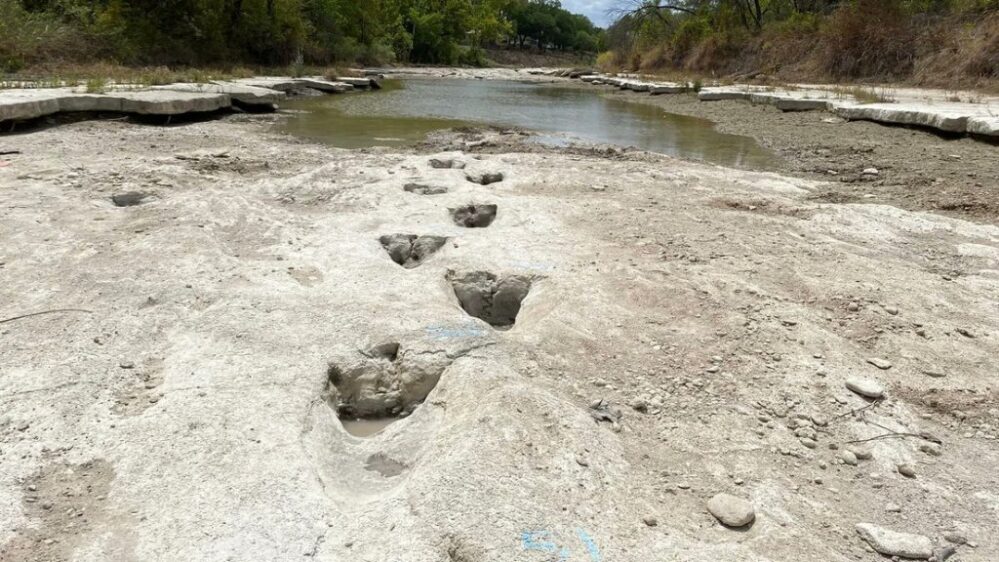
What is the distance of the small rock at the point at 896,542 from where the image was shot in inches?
76.4

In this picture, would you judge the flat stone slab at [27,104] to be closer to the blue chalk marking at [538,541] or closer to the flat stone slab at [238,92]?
the flat stone slab at [238,92]

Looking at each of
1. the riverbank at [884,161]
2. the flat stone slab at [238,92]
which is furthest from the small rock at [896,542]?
the flat stone slab at [238,92]

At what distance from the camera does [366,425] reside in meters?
2.77

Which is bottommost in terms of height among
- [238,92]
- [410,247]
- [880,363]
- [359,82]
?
[880,363]

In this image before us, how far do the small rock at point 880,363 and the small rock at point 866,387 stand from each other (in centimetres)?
19

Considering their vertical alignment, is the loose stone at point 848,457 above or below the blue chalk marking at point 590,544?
below

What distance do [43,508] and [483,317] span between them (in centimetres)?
232

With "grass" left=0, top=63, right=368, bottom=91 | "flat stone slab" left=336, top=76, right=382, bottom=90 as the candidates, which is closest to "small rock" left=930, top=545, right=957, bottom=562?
"grass" left=0, top=63, right=368, bottom=91

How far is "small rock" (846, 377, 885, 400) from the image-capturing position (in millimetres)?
2785

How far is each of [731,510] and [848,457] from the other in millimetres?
646

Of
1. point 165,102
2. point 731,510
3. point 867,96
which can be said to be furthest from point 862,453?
point 867,96

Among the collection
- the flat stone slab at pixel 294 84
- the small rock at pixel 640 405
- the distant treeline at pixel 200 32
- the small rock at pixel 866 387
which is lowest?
the small rock at pixel 640 405

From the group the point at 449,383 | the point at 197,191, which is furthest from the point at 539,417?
the point at 197,191

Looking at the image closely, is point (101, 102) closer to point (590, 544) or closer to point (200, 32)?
point (590, 544)
